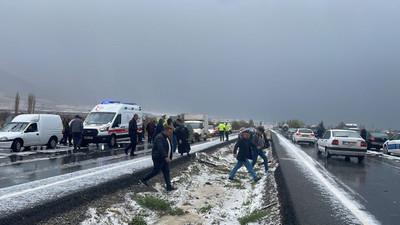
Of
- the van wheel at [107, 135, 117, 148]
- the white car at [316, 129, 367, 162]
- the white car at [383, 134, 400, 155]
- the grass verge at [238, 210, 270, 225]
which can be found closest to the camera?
the grass verge at [238, 210, 270, 225]

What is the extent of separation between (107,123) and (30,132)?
453 centimetres

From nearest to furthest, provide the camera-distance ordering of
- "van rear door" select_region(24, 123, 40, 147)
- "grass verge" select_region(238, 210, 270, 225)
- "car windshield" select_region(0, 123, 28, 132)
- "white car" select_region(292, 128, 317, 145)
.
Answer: "grass verge" select_region(238, 210, 270, 225) < "car windshield" select_region(0, 123, 28, 132) < "van rear door" select_region(24, 123, 40, 147) < "white car" select_region(292, 128, 317, 145)

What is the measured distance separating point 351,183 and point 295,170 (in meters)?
3.04

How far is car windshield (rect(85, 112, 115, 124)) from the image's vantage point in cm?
2180

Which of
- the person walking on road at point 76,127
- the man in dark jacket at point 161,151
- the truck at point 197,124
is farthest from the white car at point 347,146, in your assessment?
the truck at point 197,124

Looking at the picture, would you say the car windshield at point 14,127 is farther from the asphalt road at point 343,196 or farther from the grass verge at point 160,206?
the asphalt road at point 343,196

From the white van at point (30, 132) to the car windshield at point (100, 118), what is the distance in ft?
6.58

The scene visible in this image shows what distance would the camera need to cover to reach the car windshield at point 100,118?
71.5 feet

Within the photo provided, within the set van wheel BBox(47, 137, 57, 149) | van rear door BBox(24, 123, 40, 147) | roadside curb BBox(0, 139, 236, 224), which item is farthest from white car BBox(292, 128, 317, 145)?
roadside curb BBox(0, 139, 236, 224)

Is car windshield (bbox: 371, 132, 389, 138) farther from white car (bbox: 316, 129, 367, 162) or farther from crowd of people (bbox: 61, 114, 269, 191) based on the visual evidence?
crowd of people (bbox: 61, 114, 269, 191)

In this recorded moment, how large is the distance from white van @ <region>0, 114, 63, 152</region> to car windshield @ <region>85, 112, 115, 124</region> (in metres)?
2.01

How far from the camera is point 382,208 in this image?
7.62 metres

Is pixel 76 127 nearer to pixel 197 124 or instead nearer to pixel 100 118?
pixel 100 118

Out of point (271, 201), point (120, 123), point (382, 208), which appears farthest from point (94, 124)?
point (382, 208)
